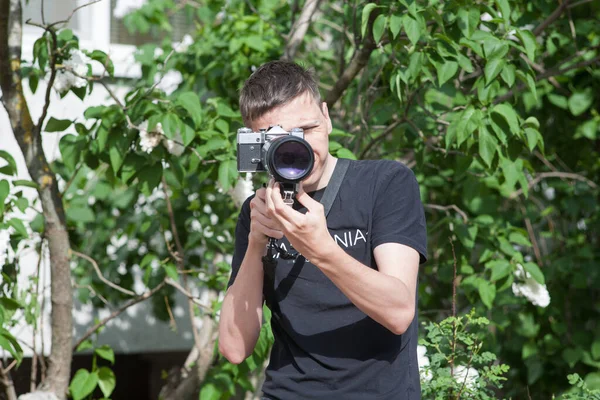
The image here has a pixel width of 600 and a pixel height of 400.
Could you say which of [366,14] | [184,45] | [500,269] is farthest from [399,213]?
[184,45]

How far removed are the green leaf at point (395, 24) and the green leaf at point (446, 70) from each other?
Result: 198 millimetres

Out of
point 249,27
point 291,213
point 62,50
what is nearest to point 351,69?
point 249,27

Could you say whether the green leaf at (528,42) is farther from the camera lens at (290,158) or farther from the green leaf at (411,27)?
the camera lens at (290,158)

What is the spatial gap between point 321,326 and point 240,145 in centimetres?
39

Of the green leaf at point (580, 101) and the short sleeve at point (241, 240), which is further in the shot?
the green leaf at point (580, 101)

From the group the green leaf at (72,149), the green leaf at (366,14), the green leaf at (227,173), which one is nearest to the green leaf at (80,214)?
the green leaf at (72,149)

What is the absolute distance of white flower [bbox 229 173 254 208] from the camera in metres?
2.98

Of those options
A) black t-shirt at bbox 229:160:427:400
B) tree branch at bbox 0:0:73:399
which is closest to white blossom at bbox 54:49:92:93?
tree branch at bbox 0:0:73:399

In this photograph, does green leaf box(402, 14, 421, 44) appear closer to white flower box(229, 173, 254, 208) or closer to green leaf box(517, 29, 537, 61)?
green leaf box(517, 29, 537, 61)

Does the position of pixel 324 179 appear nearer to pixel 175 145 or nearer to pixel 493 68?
pixel 493 68

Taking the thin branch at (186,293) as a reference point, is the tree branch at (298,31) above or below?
above

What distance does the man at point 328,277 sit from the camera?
1.59 metres

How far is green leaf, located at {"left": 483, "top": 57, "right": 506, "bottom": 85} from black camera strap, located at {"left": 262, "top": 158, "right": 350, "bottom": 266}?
110 cm

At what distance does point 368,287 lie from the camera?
57.4 inches
